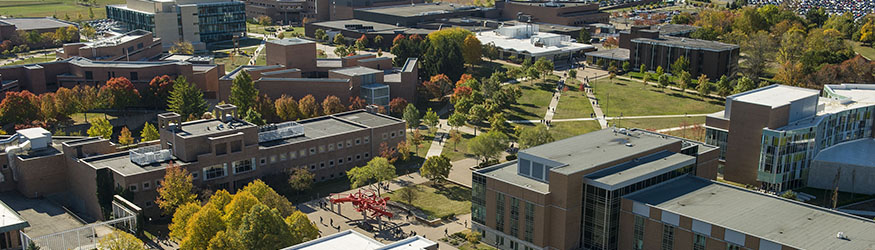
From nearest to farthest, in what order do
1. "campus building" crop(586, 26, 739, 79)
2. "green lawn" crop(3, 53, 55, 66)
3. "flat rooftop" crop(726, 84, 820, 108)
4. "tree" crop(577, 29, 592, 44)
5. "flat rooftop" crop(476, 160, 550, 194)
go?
"flat rooftop" crop(476, 160, 550, 194) < "flat rooftop" crop(726, 84, 820, 108) < "campus building" crop(586, 26, 739, 79) < "green lawn" crop(3, 53, 55, 66) < "tree" crop(577, 29, 592, 44)

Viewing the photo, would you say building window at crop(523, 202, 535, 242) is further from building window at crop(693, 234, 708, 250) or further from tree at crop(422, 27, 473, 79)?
tree at crop(422, 27, 473, 79)

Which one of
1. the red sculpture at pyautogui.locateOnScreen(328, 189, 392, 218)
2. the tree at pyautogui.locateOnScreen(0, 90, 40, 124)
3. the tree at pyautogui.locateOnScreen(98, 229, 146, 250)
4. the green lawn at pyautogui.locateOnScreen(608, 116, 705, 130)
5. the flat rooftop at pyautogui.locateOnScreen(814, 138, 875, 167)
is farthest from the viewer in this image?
the green lawn at pyautogui.locateOnScreen(608, 116, 705, 130)

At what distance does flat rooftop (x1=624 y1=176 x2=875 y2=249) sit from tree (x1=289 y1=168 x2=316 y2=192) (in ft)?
98.8

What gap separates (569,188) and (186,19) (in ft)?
379

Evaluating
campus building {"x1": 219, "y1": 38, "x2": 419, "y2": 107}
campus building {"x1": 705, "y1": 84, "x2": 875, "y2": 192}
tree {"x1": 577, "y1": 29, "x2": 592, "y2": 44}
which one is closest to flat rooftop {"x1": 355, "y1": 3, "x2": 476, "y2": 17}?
tree {"x1": 577, "y1": 29, "x2": 592, "y2": 44}

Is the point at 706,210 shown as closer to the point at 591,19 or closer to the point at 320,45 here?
the point at 320,45

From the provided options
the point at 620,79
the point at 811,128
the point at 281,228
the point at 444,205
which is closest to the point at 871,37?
the point at 620,79

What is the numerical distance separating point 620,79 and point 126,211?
87.0 m

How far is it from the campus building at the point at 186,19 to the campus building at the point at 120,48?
1158 cm

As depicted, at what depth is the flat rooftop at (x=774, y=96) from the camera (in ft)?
253

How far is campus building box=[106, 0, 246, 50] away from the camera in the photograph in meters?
154

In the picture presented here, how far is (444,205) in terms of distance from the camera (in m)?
74.0

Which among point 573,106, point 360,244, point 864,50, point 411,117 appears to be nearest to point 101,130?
point 411,117

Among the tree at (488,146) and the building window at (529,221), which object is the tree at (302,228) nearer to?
the building window at (529,221)
